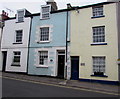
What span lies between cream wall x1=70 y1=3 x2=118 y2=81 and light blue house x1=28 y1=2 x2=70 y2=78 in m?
1.00

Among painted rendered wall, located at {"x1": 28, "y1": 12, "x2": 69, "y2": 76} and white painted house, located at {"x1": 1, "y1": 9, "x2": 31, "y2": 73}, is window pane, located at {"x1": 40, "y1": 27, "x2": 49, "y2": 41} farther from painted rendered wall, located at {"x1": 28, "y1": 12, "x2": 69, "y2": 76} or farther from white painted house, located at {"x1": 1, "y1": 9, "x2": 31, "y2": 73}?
white painted house, located at {"x1": 1, "y1": 9, "x2": 31, "y2": 73}

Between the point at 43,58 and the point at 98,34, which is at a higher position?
the point at 98,34

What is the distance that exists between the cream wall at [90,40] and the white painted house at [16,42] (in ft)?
19.7

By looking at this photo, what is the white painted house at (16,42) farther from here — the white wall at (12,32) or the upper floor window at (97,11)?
the upper floor window at (97,11)

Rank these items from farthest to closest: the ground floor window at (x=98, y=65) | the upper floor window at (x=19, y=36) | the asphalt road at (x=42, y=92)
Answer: the upper floor window at (x=19, y=36) < the ground floor window at (x=98, y=65) < the asphalt road at (x=42, y=92)

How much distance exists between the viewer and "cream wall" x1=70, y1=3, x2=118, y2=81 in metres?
9.79

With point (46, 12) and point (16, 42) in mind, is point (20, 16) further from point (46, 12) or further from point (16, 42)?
point (46, 12)

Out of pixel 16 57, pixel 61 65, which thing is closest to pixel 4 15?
pixel 16 57

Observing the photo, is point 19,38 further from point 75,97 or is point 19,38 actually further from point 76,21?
point 75,97

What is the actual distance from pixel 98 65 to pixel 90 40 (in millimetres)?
2565

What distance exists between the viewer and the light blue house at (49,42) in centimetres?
1184

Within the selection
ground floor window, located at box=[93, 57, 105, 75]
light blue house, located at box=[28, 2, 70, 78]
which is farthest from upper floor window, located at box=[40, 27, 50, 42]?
ground floor window, located at box=[93, 57, 105, 75]

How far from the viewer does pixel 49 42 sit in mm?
12289

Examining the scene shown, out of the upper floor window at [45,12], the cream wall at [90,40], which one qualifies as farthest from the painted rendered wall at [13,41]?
the cream wall at [90,40]
